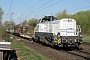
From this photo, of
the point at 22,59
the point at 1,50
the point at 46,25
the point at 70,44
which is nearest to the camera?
the point at 1,50

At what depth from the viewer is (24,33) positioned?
51875 millimetres

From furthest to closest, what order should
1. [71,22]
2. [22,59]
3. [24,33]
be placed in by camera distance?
[24,33]
[71,22]
[22,59]

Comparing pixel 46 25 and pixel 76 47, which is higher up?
pixel 46 25

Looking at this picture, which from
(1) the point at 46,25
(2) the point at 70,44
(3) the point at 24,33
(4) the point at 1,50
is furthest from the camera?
(3) the point at 24,33

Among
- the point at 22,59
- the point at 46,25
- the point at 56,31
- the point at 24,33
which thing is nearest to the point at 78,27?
the point at 56,31

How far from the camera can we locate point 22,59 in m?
14.3

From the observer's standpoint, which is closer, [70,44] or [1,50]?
[1,50]

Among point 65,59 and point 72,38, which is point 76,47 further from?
point 65,59

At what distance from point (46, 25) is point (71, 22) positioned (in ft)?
16.9

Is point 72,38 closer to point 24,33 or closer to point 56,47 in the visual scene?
point 56,47

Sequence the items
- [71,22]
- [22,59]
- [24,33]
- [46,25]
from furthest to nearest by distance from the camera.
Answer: [24,33]
[46,25]
[71,22]
[22,59]

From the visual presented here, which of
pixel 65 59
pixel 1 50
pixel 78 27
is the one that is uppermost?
pixel 78 27

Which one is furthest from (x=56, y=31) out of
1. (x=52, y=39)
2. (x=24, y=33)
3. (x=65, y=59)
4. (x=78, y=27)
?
(x=24, y=33)

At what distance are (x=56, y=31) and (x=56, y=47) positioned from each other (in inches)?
69.2
